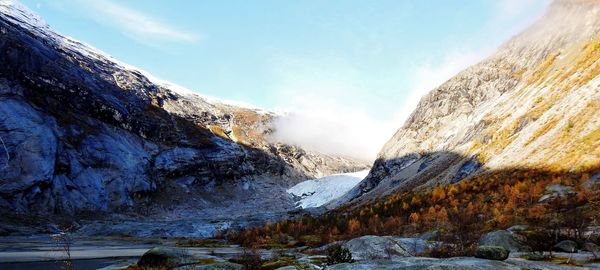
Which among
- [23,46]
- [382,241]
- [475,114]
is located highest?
[23,46]

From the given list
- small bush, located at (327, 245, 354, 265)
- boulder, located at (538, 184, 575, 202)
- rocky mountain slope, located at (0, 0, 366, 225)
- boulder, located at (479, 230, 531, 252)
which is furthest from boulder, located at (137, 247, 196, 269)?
rocky mountain slope, located at (0, 0, 366, 225)

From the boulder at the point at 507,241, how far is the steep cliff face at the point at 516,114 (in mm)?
32688

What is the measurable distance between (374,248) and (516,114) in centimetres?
8163

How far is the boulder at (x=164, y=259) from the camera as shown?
24.0 metres

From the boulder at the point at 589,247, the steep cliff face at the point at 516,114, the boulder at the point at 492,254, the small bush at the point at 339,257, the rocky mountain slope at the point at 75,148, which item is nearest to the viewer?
the boulder at the point at 492,254

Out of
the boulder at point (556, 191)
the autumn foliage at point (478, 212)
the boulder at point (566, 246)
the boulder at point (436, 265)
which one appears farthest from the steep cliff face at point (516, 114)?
the boulder at point (436, 265)

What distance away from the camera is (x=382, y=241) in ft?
92.8

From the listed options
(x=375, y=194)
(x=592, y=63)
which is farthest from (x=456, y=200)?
(x=375, y=194)

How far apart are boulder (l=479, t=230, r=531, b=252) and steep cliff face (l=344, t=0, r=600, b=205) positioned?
32.7m

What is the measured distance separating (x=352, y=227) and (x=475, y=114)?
78888 mm

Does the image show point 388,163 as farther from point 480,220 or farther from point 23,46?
point 23,46

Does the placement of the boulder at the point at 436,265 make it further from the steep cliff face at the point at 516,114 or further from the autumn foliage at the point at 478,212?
the steep cliff face at the point at 516,114

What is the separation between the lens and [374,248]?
27312 millimetres

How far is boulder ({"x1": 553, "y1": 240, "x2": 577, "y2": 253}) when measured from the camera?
23091 millimetres
